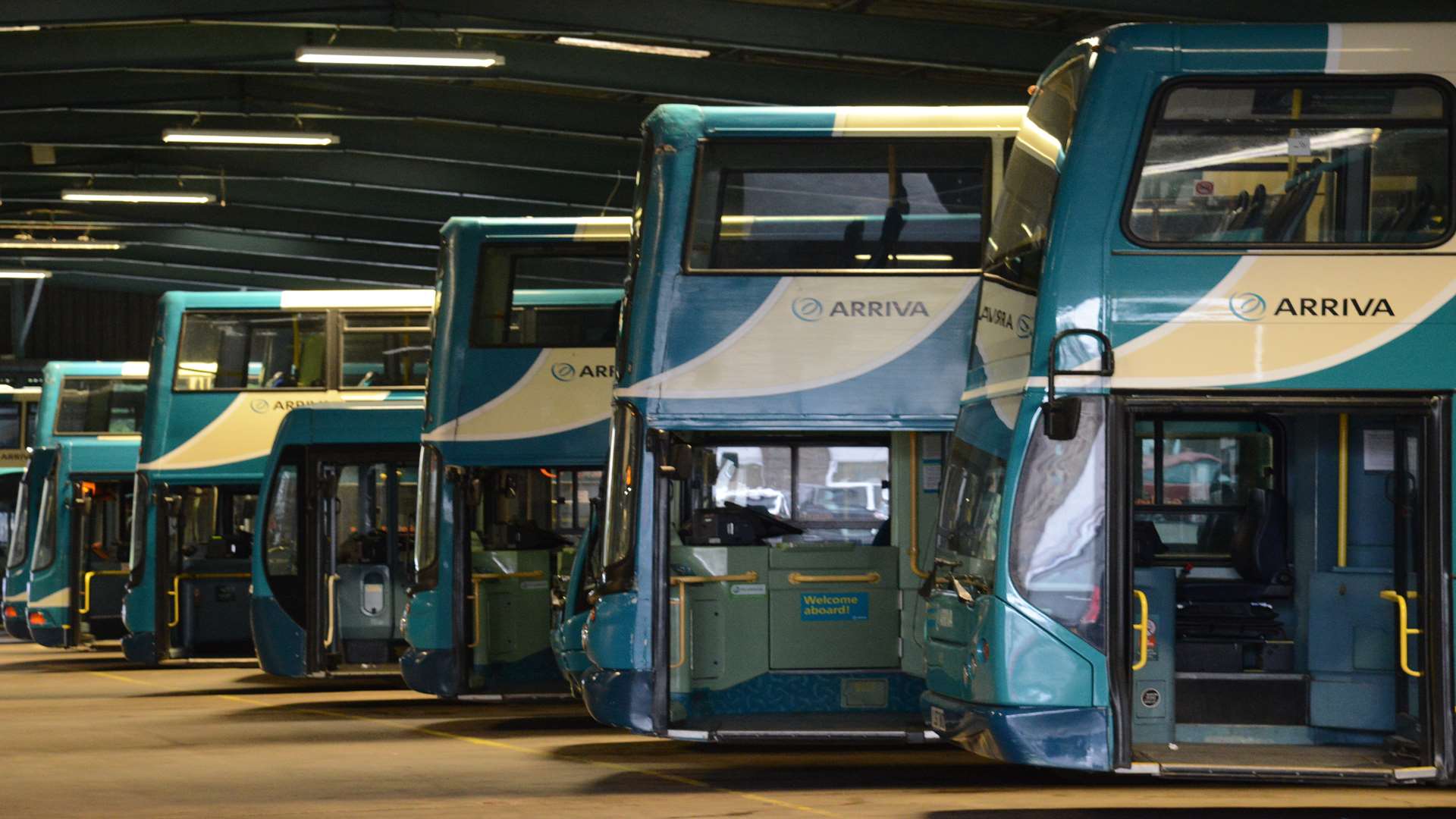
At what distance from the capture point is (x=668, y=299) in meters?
11.7

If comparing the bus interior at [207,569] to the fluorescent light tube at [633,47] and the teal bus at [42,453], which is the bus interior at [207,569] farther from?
the fluorescent light tube at [633,47]

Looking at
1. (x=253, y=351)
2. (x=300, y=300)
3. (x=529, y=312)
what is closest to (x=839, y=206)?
(x=529, y=312)

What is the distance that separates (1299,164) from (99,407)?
19560 mm

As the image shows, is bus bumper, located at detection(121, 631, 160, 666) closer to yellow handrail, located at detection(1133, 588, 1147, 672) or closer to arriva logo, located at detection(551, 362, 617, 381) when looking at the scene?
arriva logo, located at detection(551, 362, 617, 381)

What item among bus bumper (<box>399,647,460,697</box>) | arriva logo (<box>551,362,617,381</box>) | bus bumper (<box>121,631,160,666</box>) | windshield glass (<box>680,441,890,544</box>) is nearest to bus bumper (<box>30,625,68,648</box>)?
bus bumper (<box>121,631,160,666</box>)

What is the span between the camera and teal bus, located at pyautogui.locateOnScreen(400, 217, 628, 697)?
1562 centimetres

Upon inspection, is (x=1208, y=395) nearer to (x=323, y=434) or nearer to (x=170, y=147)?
(x=323, y=434)

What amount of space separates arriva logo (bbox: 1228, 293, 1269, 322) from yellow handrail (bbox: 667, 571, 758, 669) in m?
3.86

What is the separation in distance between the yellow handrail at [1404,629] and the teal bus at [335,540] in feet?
33.8

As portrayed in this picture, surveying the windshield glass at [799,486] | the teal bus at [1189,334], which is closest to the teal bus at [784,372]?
the windshield glass at [799,486]

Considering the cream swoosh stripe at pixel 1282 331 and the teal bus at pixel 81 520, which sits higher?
the cream swoosh stripe at pixel 1282 331

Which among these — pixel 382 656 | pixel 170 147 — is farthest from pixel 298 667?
pixel 170 147

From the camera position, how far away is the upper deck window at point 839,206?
1178 cm

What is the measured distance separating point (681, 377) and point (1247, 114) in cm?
370
